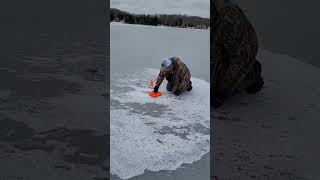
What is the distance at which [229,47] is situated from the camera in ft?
16.4

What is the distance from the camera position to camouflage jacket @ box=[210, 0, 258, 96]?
4.85 metres

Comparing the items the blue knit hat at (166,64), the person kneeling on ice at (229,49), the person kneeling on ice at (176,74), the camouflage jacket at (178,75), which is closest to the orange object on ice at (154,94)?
the person kneeling on ice at (176,74)

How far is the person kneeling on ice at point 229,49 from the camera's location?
485cm

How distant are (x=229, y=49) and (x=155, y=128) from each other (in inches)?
59.5

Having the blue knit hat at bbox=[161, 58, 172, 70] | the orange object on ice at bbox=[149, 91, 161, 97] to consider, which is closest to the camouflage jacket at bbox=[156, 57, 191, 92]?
the blue knit hat at bbox=[161, 58, 172, 70]

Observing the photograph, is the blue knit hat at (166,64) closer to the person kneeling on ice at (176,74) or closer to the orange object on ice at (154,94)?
the person kneeling on ice at (176,74)

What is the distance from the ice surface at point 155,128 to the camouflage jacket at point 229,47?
50 cm

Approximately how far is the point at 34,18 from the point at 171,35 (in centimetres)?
671

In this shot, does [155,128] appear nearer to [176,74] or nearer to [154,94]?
[154,94]

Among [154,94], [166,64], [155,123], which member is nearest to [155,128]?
[155,123]

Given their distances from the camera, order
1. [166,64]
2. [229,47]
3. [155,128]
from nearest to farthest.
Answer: [155,128]
[229,47]
[166,64]

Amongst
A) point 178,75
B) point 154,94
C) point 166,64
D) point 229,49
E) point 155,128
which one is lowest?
point 155,128

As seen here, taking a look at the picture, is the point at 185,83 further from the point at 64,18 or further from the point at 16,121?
the point at 64,18

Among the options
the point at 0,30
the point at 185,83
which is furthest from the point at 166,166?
the point at 0,30
